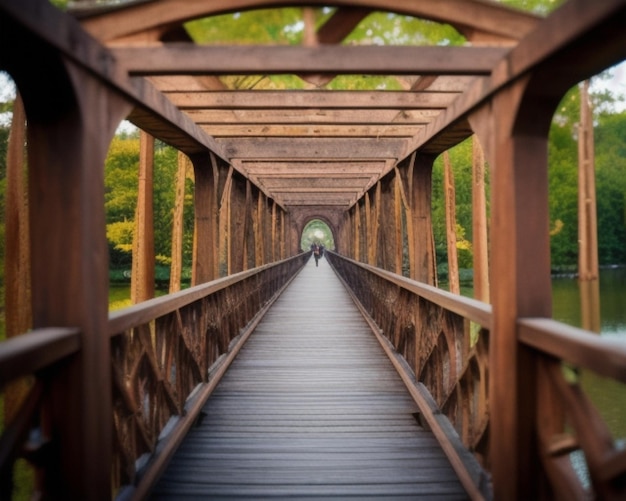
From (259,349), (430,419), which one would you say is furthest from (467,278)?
(430,419)

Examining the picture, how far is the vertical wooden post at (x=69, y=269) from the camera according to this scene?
2457 mm

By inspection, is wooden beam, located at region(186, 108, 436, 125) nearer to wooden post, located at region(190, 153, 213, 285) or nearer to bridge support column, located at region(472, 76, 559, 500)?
wooden post, located at region(190, 153, 213, 285)

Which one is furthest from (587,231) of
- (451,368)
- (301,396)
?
(451,368)

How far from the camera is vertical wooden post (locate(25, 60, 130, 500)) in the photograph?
2.46m

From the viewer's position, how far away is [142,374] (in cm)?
340

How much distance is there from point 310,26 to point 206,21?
0.60 metres

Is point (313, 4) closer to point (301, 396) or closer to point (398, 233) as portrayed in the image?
point (301, 396)

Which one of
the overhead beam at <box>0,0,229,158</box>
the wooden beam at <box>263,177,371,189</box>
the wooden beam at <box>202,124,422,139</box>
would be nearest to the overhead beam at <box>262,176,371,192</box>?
the wooden beam at <box>263,177,371,189</box>

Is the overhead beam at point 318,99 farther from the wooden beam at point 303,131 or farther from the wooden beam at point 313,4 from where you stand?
the wooden beam at point 303,131

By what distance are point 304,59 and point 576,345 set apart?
1.85 m

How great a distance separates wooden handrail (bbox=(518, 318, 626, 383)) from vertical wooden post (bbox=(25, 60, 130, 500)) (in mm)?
1989

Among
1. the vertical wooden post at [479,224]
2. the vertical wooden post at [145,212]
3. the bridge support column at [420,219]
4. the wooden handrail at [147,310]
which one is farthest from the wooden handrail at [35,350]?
the vertical wooden post at [479,224]

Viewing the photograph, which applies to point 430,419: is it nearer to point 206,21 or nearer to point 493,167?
point 493,167

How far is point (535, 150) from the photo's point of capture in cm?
276
